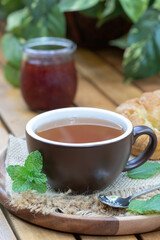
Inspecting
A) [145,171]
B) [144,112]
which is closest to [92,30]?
[144,112]

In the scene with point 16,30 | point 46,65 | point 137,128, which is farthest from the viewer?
point 16,30

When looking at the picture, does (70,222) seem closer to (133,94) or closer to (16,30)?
(133,94)

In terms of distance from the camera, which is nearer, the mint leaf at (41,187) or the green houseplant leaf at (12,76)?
the mint leaf at (41,187)

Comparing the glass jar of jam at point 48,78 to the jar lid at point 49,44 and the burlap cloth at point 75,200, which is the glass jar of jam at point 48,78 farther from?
the burlap cloth at point 75,200

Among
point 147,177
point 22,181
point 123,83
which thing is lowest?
point 123,83

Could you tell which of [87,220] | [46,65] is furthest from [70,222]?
[46,65]

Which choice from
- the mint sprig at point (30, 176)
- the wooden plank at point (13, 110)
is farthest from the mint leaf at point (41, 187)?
the wooden plank at point (13, 110)

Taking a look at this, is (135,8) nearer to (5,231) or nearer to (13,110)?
(13,110)
